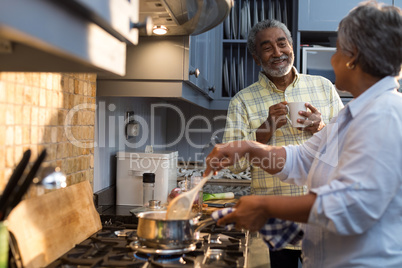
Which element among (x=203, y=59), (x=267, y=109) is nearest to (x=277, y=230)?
(x=267, y=109)

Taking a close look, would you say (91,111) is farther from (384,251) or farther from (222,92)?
(222,92)

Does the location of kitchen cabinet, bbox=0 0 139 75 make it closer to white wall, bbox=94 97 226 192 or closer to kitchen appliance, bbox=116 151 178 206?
white wall, bbox=94 97 226 192

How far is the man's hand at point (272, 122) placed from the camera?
161 centimetres

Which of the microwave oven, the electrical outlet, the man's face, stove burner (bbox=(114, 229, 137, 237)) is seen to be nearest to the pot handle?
stove burner (bbox=(114, 229, 137, 237))

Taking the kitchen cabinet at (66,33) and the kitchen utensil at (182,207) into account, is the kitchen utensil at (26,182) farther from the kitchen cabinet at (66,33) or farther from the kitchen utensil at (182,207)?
the kitchen utensil at (182,207)

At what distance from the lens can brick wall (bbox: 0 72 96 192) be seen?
95 cm

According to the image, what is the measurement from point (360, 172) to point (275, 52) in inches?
44.4

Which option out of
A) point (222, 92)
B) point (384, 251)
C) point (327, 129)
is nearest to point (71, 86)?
point (327, 129)

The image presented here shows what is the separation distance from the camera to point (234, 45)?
10.1 ft

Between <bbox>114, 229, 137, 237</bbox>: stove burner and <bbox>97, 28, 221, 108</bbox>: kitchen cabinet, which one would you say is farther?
<bbox>97, 28, 221, 108</bbox>: kitchen cabinet

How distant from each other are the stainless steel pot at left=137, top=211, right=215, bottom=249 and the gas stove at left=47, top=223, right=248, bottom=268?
0.02 m

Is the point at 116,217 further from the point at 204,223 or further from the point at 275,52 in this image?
the point at 275,52

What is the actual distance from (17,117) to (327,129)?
0.79m

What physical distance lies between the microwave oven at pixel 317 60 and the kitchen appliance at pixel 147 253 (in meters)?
1.63
